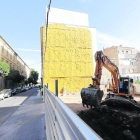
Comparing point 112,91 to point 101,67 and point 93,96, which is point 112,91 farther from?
point 93,96

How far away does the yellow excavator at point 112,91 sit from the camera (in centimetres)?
655

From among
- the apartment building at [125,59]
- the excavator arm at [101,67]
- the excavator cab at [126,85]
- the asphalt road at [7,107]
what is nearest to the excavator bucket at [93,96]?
the excavator arm at [101,67]

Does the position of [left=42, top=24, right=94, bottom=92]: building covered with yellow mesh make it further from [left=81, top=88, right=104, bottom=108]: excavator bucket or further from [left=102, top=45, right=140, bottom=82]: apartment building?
[left=102, top=45, right=140, bottom=82]: apartment building

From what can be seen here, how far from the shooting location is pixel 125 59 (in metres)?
36.0

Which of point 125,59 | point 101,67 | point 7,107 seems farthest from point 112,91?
point 125,59

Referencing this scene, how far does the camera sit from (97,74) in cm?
820

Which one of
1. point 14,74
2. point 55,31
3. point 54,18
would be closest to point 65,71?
point 55,31

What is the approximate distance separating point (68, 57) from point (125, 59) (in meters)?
25.5

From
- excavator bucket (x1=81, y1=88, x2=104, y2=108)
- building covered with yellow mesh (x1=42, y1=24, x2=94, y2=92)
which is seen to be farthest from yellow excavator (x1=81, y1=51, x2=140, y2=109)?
building covered with yellow mesh (x1=42, y1=24, x2=94, y2=92)

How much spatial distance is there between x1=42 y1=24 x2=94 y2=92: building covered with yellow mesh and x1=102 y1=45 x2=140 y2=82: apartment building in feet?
62.0

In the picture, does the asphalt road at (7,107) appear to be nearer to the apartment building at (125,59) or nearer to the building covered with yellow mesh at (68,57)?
the building covered with yellow mesh at (68,57)

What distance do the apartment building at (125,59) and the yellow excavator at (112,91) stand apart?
24482mm

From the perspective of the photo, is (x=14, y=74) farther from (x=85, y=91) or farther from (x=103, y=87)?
(x=85, y=91)

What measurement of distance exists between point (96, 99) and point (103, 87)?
1377 centimetres
